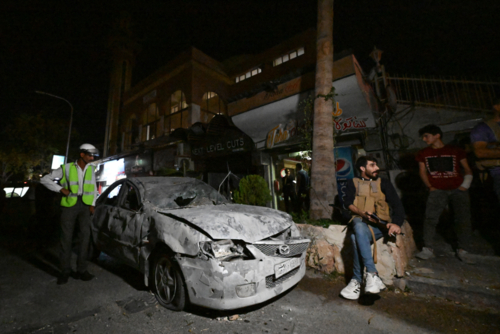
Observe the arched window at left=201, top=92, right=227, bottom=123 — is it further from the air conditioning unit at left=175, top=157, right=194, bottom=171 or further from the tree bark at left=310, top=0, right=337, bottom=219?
the tree bark at left=310, top=0, right=337, bottom=219

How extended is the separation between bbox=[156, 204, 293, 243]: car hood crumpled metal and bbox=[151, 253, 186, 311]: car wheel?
1.78ft

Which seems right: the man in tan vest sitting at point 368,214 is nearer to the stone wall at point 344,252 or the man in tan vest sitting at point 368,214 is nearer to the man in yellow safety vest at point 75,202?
the stone wall at point 344,252

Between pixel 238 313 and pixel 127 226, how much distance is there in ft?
6.62

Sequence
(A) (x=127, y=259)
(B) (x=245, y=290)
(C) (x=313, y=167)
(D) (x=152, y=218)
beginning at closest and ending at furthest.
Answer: (B) (x=245, y=290) < (D) (x=152, y=218) < (A) (x=127, y=259) < (C) (x=313, y=167)

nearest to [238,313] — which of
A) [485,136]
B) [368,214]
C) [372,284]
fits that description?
[372,284]

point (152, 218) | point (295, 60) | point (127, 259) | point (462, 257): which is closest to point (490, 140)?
point (462, 257)

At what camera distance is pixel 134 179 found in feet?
12.6

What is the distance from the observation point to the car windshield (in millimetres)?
3385

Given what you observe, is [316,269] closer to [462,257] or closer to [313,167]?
[313,167]

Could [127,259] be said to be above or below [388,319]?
above

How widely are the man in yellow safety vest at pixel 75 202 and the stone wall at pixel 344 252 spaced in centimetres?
357

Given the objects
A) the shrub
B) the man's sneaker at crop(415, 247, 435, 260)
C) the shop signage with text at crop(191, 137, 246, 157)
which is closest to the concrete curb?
the man's sneaker at crop(415, 247, 435, 260)

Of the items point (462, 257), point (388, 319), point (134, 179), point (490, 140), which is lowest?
point (388, 319)

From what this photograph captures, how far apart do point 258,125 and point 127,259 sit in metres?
6.45
